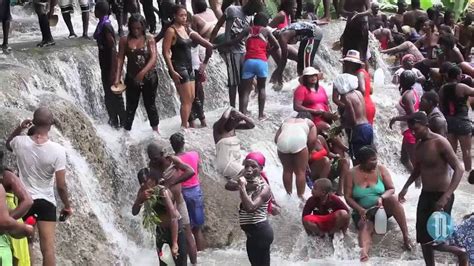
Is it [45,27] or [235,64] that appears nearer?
[235,64]

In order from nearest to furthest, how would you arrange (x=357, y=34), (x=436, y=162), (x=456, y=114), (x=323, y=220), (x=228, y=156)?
1. (x=436, y=162)
2. (x=323, y=220)
3. (x=228, y=156)
4. (x=456, y=114)
5. (x=357, y=34)

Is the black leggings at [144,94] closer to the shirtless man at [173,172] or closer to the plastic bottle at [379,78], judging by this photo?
the shirtless man at [173,172]

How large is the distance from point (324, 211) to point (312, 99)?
1.83 metres

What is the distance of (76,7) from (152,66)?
25.2 feet

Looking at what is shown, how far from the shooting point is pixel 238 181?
793 centimetres

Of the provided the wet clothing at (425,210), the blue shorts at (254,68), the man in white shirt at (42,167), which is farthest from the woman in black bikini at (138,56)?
the wet clothing at (425,210)

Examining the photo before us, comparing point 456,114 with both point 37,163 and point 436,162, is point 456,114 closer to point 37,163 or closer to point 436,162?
point 436,162

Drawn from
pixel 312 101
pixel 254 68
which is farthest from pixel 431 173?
pixel 254 68

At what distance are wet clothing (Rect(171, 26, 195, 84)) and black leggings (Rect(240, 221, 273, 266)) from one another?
337 centimetres

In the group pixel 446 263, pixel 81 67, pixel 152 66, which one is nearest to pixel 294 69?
pixel 81 67

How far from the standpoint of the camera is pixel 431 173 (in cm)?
837

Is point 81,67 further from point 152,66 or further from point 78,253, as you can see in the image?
point 78,253

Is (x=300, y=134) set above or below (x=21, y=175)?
below

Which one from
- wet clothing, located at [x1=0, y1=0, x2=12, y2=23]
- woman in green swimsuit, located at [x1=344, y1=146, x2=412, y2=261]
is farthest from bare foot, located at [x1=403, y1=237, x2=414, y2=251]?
wet clothing, located at [x1=0, y1=0, x2=12, y2=23]
